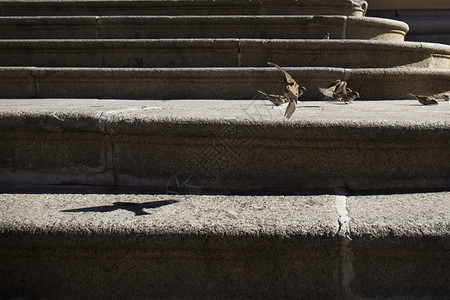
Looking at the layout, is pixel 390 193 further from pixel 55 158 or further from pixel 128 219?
pixel 55 158

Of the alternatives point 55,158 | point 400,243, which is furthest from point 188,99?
point 400,243

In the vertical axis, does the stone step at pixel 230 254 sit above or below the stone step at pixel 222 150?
below

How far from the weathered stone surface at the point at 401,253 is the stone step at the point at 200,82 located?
64.8 inches

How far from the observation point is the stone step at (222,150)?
1.74 meters

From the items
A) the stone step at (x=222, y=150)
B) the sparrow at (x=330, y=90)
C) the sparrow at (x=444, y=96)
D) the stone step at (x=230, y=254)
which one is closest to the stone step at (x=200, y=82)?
the sparrow at (x=444, y=96)

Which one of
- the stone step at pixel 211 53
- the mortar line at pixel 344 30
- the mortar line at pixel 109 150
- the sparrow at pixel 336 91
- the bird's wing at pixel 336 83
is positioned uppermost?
the mortar line at pixel 344 30

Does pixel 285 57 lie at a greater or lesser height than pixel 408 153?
greater

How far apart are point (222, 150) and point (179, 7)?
255cm

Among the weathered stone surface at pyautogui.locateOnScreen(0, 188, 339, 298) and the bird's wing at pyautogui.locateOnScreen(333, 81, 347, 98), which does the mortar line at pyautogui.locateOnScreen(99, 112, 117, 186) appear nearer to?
the weathered stone surface at pyautogui.locateOnScreen(0, 188, 339, 298)

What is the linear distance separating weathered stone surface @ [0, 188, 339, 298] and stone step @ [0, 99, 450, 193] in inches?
11.9

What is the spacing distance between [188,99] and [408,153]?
5.22ft

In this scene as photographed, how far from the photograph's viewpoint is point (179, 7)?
398 centimetres

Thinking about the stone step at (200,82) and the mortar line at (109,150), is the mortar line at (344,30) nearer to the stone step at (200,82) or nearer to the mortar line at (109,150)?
the stone step at (200,82)

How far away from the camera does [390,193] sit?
1.72 m
